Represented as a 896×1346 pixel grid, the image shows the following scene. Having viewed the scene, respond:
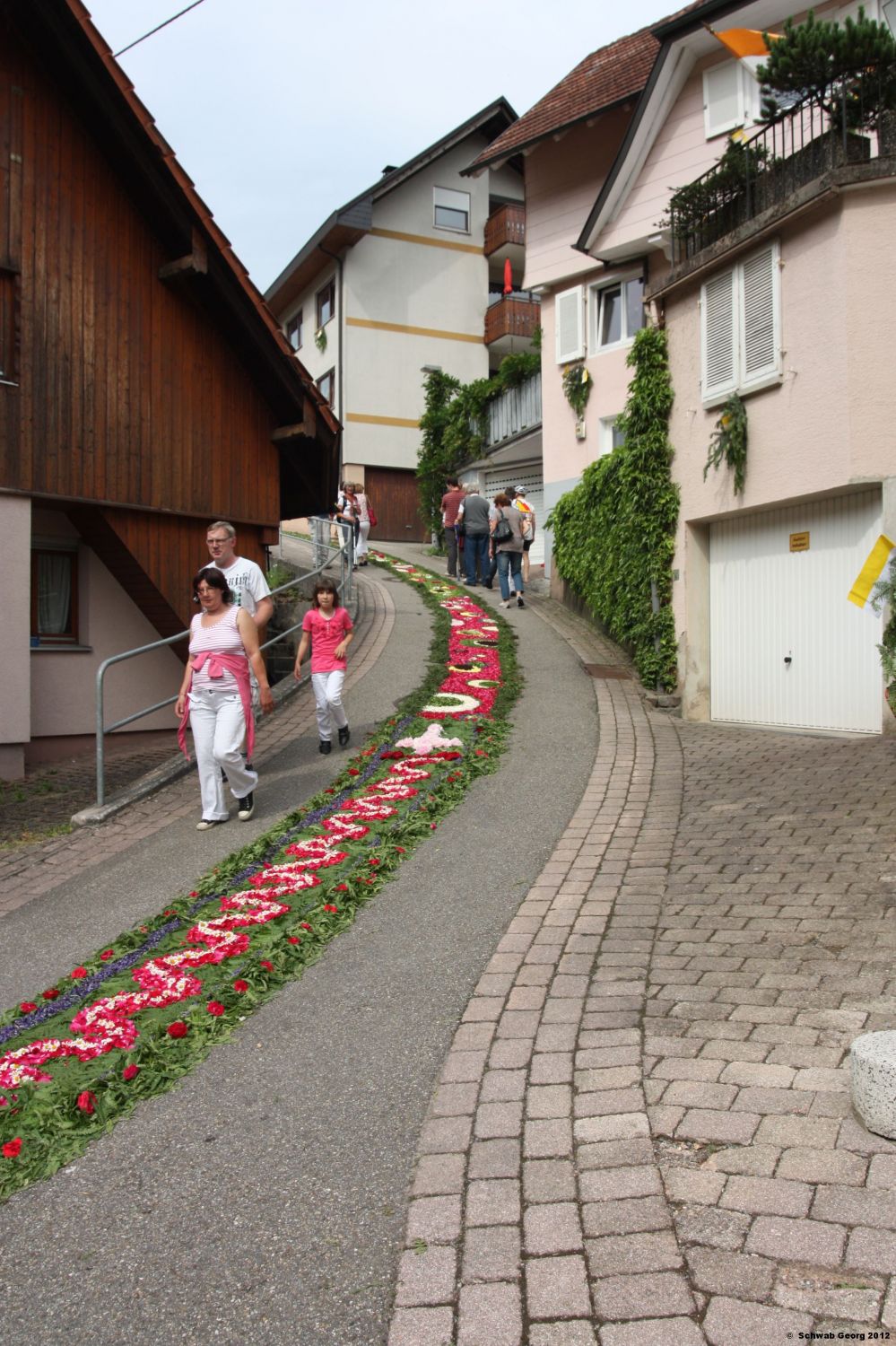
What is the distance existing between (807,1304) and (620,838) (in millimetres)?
4680

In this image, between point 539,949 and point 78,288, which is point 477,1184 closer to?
point 539,949

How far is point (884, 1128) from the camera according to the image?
3270 mm

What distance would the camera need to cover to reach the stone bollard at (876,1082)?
3230 millimetres

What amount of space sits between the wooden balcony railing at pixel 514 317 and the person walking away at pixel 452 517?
12947mm

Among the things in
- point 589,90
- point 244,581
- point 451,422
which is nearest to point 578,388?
point 589,90

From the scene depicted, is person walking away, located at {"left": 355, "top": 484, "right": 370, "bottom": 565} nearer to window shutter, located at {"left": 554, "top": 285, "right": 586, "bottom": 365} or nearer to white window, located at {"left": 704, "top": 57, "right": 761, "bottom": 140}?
window shutter, located at {"left": 554, "top": 285, "right": 586, "bottom": 365}

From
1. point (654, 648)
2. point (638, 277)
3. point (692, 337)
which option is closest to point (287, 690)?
point (654, 648)

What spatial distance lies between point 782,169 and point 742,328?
1.54 m

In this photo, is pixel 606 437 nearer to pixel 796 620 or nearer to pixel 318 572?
pixel 318 572

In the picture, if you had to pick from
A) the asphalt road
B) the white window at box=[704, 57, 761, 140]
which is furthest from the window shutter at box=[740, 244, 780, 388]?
the white window at box=[704, 57, 761, 140]

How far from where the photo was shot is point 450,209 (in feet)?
114

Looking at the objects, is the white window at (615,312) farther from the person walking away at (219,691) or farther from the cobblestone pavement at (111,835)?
the person walking away at (219,691)

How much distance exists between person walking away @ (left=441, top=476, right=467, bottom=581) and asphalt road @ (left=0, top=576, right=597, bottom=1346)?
51.8 feet

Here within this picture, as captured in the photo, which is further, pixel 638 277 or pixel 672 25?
pixel 638 277
